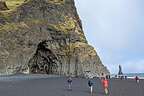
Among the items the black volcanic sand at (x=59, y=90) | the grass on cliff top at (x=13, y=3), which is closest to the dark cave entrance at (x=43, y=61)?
the grass on cliff top at (x=13, y=3)

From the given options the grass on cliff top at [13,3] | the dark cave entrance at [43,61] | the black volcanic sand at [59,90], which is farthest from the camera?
the grass on cliff top at [13,3]

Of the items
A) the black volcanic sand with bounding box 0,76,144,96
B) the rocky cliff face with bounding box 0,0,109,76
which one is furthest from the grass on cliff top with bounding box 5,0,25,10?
the black volcanic sand with bounding box 0,76,144,96

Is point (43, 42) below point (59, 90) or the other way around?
the other way around

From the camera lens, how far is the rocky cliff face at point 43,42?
147625mm

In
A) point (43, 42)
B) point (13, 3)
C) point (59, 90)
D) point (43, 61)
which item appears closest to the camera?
point (59, 90)

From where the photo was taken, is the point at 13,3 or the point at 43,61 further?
the point at 13,3

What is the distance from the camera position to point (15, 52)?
146875mm

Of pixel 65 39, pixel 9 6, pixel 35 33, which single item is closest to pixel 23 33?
pixel 35 33

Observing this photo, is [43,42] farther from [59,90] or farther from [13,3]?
[59,90]

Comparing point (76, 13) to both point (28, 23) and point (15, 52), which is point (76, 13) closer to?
point (28, 23)

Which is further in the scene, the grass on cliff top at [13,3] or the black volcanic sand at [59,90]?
the grass on cliff top at [13,3]

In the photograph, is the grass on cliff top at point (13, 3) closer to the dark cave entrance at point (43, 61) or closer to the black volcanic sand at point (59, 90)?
the dark cave entrance at point (43, 61)

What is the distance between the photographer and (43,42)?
509 feet

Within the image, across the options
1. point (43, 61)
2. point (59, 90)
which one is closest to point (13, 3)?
point (43, 61)
